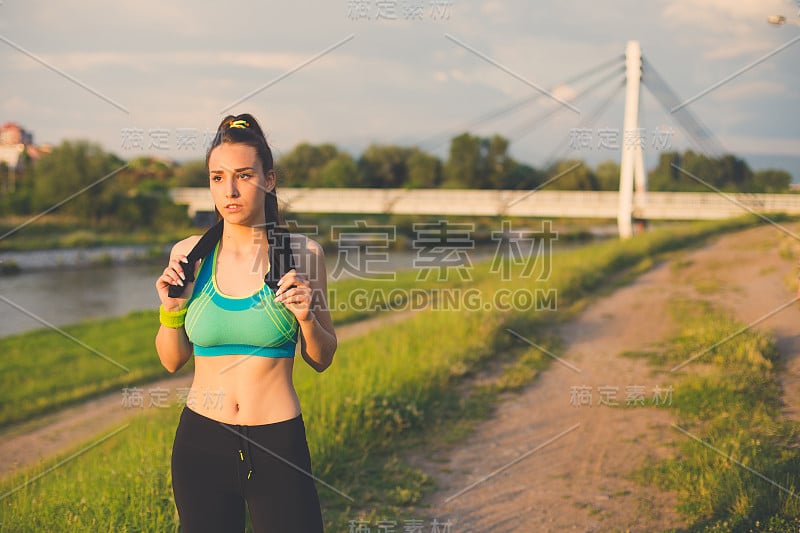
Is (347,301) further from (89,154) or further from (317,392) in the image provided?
(89,154)

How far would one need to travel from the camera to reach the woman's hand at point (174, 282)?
2.27m

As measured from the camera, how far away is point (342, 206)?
32.5 metres

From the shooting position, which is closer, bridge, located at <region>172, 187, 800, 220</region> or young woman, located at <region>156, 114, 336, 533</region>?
young woman, located at <region>156, 114, 336, 533</region>

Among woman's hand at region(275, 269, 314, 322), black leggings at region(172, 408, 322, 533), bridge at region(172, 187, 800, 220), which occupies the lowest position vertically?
black leggings at region(172, 408, 322, 533)

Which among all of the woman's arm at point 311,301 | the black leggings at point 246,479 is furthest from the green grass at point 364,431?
the woman's arm at point 311,301

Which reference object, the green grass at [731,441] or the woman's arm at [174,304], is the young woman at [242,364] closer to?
the woman's arm at [174,304]

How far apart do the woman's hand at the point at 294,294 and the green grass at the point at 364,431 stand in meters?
1.83

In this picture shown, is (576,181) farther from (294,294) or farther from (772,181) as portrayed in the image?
(294,294)

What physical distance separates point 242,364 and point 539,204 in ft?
99.0

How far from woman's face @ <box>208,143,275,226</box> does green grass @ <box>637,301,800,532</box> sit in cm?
286

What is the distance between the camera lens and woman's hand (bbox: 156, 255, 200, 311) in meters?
2.27

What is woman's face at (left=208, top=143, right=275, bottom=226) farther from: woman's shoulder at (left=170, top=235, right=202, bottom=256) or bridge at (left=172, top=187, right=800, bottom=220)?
bridge at (left=172, top=187, right=800, bottom=220)

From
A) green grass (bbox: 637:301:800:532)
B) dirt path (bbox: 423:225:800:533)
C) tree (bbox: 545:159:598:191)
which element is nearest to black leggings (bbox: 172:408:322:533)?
dirt path (bbox: 423:225:800:533)

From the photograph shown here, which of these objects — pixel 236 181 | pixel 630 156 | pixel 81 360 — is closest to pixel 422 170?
pixel 630 156
